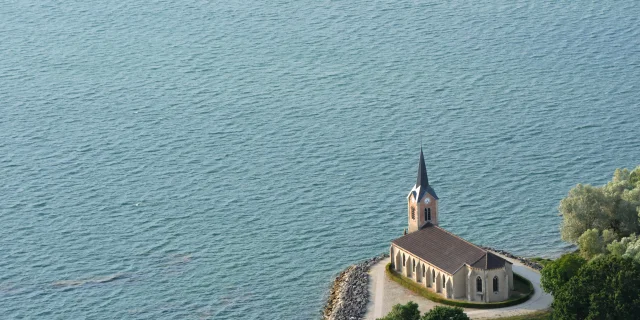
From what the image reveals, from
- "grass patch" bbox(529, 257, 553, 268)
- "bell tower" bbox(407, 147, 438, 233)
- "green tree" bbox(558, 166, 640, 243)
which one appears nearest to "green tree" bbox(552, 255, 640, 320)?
"grass patch" bbox(529, 257, 553, 268)

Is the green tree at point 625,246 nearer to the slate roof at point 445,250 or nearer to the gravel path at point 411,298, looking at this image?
the gravel path at point 411,298

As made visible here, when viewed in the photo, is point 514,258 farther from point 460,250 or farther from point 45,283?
point 45,283

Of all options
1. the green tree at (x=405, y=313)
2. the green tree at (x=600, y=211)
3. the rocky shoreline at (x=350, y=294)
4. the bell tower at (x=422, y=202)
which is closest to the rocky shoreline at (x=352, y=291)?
the rocky shoreline at (x=350, y=294)

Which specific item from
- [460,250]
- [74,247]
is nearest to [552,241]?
[460,250]

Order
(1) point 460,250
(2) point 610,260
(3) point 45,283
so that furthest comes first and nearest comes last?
(3) point 45,283 < (1) point 460,250 < (2) point 610,260

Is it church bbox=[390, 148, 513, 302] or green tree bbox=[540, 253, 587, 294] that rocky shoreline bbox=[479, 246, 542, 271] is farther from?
green tree bbox=[540, 253, 587, 294]

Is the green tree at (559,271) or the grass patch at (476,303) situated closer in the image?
the green tree at (559,271)
